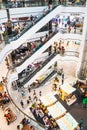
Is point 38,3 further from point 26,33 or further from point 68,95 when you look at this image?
point 68,95

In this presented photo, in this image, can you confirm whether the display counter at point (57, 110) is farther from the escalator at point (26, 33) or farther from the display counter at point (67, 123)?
the escalator at point (26, 33)

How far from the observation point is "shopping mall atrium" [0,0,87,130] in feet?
49.1

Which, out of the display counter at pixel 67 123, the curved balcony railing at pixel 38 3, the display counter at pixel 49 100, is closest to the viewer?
the display counter at pixel 67 123

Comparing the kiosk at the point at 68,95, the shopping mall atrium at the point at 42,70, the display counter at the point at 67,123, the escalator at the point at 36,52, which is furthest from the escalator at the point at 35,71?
the display counter at the point at 67,123

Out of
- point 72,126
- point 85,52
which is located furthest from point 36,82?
point 72,126

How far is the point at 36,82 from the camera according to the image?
68.2ft

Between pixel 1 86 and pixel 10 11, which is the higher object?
pixel 10 11

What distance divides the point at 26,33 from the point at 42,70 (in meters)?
5.39

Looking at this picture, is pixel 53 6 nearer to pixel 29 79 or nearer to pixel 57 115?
pixel 29 79

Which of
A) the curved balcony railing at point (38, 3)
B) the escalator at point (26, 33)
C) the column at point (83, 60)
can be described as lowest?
the column at point (83, 60)

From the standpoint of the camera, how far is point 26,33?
15.5 metres

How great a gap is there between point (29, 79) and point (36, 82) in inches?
60.2

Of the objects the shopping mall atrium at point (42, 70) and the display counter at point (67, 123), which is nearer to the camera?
the display counter at point (67, 123)

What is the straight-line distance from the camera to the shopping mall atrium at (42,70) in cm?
1497
